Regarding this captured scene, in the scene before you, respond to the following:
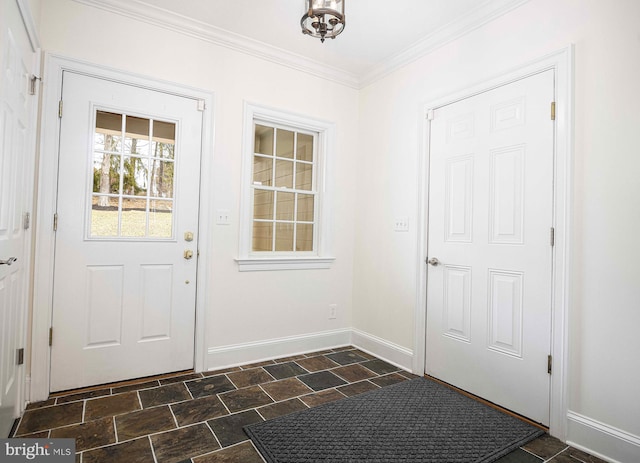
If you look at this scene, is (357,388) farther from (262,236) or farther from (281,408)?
(262,236)

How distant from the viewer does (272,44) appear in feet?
10.4

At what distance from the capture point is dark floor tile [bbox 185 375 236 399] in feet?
8.32

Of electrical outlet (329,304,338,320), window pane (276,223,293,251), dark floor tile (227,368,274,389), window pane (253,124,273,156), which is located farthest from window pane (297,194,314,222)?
dark floor tile (227,368,274,389)

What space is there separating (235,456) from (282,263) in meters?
1.73

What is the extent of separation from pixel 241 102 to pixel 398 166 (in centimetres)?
148

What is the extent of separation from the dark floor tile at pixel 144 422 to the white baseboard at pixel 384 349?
1.85 m

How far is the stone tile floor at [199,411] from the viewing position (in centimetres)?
186

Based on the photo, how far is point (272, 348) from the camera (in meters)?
3.27

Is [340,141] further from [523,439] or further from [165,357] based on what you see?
[523,439]

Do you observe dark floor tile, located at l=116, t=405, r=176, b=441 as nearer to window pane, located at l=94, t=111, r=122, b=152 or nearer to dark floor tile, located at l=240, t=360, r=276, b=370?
dark floor tile, located at l=240, t=360, r=276, b=370

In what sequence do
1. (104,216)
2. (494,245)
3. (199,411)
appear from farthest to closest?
(104,216) → (494,245) → (199,411)

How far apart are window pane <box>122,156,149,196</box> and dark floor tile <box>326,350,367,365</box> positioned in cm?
212

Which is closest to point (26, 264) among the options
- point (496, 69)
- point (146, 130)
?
point (146, 130)

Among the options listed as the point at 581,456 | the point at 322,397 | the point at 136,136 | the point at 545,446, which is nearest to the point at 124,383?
the point at 322,397
